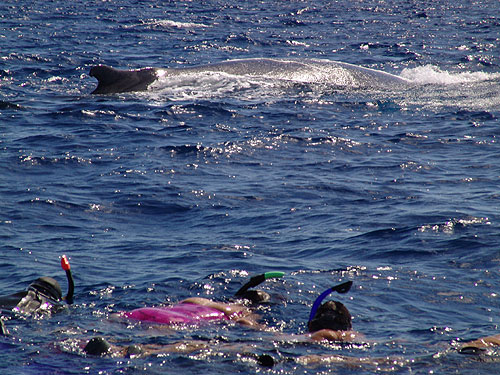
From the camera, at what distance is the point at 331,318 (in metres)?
7.27

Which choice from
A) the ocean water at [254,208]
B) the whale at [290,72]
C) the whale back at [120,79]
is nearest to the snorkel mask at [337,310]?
the ocean water at [254,208]

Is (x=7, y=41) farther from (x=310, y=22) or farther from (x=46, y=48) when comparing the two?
(x=310, y=22)

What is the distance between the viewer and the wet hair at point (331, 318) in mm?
7238

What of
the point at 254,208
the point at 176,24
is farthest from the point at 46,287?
the point at 176,24

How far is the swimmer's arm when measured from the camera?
23.0 feet

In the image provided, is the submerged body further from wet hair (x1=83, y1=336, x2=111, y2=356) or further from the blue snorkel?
wet hair (x1=83, y1=336, x2=111, y2=356)

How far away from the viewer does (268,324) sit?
7.57m

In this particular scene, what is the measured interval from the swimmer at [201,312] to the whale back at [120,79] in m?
11.4

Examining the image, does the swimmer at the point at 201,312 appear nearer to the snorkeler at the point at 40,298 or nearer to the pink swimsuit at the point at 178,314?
the pink swimsuit at the point at 178,314

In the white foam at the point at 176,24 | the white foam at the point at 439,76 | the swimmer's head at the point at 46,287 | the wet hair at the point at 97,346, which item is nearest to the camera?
the wet hair at the point at 97,346

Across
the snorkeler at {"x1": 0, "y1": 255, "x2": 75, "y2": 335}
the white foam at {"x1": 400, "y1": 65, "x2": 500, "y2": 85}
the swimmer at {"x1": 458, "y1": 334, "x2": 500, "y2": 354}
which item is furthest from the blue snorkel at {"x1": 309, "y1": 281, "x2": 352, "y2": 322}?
the white foam at {"x1": 400, "y1": 65, "x2": 500, "y2": 85}

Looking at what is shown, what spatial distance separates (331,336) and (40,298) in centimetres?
269

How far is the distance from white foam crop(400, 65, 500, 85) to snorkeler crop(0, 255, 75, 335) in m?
14.7

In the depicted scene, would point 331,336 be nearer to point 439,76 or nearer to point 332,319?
point 332,319
